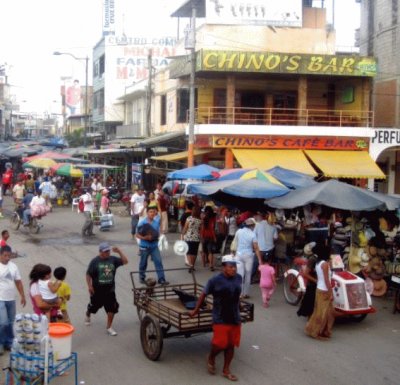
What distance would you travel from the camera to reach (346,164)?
25.5 meters

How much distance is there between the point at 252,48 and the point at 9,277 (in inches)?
975

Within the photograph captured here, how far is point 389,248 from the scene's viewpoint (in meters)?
12.2

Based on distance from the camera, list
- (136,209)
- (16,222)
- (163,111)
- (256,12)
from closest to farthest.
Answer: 1. (136,209)
2. (16,222)
3. (256,12)
4. (163,111)

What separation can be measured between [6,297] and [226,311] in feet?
9.61

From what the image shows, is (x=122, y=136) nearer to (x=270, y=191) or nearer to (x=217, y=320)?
(x=270, y=191)

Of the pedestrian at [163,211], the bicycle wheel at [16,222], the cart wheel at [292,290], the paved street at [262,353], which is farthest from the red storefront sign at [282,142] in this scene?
the cart wheel at [292,290]

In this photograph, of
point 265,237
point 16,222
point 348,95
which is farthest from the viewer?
point 348,95

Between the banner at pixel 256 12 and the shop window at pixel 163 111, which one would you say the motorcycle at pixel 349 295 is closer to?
the banner at pixel 256 12

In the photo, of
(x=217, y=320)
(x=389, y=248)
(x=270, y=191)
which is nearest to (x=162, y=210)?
(x=270, y=191)

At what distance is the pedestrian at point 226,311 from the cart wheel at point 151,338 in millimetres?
783

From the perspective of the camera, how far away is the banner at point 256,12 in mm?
31000

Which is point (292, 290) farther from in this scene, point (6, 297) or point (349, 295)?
point (6, 297)

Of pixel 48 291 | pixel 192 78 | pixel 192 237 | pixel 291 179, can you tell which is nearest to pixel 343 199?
pixel 192 237

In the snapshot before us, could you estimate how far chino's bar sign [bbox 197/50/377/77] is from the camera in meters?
25.0
